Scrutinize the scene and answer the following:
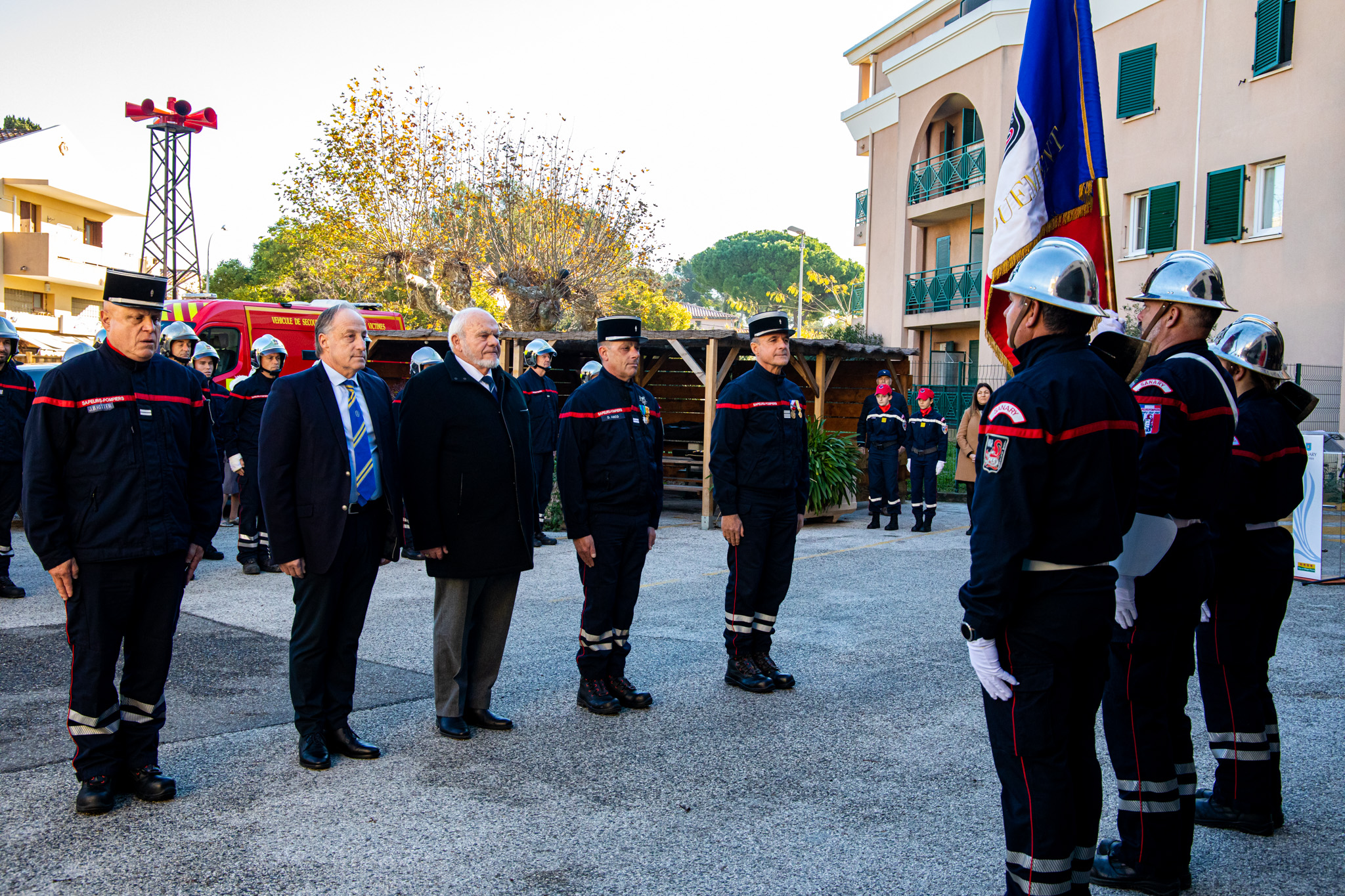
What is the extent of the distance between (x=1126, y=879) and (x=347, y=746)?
3.37 metres

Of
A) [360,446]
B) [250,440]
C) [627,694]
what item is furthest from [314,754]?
[250,440]

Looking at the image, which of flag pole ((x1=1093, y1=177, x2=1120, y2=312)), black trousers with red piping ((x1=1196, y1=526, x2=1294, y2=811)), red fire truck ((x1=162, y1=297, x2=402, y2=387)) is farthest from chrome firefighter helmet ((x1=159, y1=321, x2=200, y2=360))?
black trousers with red piping ((x1=1196, y1=526, x2=1294, y2=811))

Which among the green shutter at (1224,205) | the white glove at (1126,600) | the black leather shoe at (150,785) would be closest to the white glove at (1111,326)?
the white glove at (1126,600)

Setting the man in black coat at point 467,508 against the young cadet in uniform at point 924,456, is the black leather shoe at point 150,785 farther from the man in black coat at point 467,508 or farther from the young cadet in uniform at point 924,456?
the young cadet in uniform at point 924,456

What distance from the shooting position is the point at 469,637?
509 centimetres

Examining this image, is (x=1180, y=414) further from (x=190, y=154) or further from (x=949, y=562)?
(x=190, y=154)

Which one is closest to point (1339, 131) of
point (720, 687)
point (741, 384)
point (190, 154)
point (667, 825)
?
point (741, 384)

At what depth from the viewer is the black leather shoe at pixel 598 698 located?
5270 mm

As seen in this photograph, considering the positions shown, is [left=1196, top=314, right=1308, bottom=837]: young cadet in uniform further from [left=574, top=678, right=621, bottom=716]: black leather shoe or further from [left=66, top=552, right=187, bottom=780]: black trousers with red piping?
[left=66, top=552, right=187, bottom=780]: black trousers with red piping

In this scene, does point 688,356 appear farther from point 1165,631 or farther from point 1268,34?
point 1268,34

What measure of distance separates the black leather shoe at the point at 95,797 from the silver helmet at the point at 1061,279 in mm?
3956

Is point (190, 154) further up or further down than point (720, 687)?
further up

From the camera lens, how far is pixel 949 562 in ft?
34.9

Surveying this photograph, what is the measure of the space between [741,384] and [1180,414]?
118 inches
